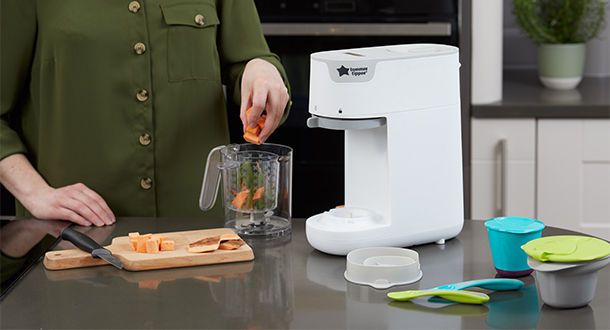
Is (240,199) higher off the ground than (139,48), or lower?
lower

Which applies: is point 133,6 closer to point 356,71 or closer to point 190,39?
point 190,39

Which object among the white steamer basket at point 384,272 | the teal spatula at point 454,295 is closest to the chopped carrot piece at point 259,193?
the white steamer basket at point 384,272

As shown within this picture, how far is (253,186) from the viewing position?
4.31ft

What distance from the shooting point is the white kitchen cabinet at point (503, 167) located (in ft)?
8.18

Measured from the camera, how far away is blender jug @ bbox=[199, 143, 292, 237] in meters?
1.32

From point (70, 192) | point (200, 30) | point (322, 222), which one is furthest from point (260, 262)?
point (200, 30)

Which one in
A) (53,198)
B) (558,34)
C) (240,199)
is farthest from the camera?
(558,34)

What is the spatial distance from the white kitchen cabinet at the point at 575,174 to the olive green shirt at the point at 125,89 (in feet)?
3.78

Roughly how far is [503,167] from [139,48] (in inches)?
51.8

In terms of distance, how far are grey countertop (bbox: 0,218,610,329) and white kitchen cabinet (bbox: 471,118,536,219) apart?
1.29 m

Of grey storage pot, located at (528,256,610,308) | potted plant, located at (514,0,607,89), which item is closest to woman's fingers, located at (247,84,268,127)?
grey storage pot, located at (528,256,610,308)

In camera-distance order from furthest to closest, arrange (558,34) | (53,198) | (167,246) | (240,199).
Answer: (558,34) → (53,198) → (240,199) → (167,246)

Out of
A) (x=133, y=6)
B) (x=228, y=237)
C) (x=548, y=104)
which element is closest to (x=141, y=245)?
(x=228, y=237)

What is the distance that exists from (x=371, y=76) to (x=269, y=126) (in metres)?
0.24
